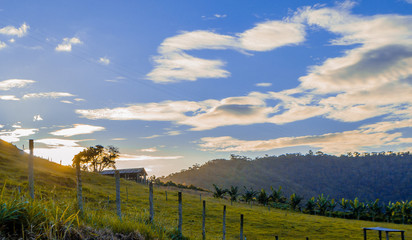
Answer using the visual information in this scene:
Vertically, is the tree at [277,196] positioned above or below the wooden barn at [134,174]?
below

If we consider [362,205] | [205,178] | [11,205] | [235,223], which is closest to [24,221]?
[11,205]

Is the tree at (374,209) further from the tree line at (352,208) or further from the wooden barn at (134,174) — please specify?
the wooden barn at (134,174)

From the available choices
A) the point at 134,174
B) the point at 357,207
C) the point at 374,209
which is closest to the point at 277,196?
the point at 357,207

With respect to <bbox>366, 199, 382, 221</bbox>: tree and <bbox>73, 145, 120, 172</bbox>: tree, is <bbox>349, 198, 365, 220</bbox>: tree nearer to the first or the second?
<bbox>366, 199, 382, 221</bbox>: tree

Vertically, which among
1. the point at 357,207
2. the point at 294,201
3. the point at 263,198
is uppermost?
the point at 263,198

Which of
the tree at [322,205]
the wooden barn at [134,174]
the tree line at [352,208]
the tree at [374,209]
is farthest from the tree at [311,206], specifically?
the wooden barn at [134,174]

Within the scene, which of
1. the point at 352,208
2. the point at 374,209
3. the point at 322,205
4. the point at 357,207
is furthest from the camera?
the point at 322,205

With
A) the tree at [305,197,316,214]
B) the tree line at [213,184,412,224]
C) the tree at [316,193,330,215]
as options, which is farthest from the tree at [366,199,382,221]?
the tree at [305,197,316,214]

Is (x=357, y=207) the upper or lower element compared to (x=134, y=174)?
lower

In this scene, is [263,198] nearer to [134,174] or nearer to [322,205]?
[322,205]

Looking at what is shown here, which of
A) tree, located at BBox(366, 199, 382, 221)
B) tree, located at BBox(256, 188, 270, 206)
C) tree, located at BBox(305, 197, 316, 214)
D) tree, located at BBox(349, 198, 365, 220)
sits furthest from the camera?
tree, located at BBox(256, 188, 270, 206)

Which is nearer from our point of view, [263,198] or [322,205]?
[322,205]

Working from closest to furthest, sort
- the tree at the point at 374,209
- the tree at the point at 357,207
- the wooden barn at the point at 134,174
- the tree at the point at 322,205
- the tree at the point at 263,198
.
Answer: the tree at the point at 357,207, the tree at the point at 374,209, the tree at the point at 322,205, the tree at the point at 263,198, the wooden barn at the point at 134,174

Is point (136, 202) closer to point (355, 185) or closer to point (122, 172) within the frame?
point (122, 172)
